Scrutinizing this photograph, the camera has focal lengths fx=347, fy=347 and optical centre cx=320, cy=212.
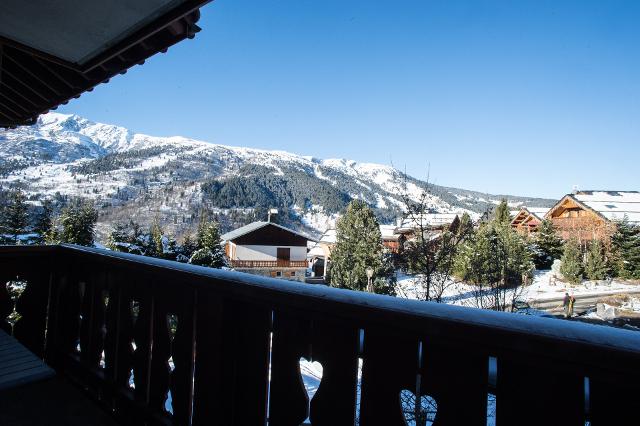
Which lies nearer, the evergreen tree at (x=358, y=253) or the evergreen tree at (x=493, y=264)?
the evergreen tree at (x=493, y=264)

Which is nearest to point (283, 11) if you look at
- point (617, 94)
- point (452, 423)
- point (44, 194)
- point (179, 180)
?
point (452, 423)

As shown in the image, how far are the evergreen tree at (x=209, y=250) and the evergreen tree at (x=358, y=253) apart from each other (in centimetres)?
718

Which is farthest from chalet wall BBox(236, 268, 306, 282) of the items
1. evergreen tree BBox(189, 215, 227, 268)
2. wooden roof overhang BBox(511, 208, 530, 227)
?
wooden roof overhang BBox(511, 208, 530, 227)

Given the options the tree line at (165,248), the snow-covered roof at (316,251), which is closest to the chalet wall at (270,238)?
the snow-covered roof at (316,251)

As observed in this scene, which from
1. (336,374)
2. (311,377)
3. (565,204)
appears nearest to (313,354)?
(336,374)

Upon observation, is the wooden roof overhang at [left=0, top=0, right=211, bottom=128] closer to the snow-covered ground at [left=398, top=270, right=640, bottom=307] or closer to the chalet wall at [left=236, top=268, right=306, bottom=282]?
the snow-covered ground at [left=398, top=270, right=640, bottom=307]

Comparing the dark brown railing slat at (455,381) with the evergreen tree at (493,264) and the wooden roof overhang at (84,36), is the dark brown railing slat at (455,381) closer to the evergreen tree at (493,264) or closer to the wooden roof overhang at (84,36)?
the wooden roof overhang at (84,36)

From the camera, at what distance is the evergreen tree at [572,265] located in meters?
18.3

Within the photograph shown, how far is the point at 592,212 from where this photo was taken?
21922 millimetres

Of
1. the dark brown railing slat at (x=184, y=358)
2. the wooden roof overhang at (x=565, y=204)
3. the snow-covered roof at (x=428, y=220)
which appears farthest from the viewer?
the wooden roof overhang at (x=565, y=204)

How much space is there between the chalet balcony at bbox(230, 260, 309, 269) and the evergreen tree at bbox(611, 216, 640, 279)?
22443 mm

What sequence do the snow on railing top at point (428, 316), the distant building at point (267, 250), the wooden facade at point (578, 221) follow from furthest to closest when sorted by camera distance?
1. the distant building at point (267, 250)
2. the wooden facade at point (578, 221)
3. the snow on railing top at point (428, 316)

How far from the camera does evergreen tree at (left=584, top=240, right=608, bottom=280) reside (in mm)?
18422

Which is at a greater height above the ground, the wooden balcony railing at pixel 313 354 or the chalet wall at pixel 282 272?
the wooden balcony railing at pixel 313 354
